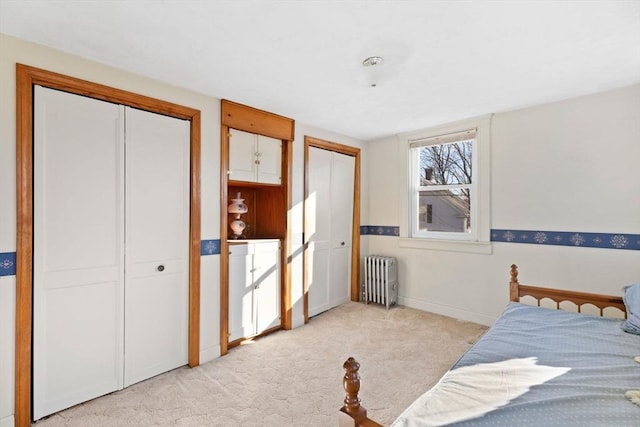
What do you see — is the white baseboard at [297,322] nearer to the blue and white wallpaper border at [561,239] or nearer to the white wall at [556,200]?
the blue and white wallpaper border at [561,239]

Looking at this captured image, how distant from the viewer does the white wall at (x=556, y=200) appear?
8.75ft

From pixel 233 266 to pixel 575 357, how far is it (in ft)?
8.18

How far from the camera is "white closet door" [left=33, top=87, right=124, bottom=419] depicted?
1.95 metres

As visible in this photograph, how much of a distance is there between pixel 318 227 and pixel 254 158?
3.96ft

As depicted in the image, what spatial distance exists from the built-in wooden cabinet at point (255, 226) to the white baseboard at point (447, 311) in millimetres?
1632

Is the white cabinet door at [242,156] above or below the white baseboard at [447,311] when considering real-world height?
above

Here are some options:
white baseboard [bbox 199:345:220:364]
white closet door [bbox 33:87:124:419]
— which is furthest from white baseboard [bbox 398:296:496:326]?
white closet door [bbox 33:87:124:419]

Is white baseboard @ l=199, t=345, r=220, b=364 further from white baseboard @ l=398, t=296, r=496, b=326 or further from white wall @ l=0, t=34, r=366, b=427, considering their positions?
white baseboard @ l=398, t=296, r=496, b=326

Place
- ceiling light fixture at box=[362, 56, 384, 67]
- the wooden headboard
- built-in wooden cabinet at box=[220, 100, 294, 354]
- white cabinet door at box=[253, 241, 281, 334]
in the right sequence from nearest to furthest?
1. ceiling light fixture at box=[362, 56, 384, 67]
2. the wooden headboard
3. built-in wooden cabinet at box=[220, 100, 294, 354]
4. white cabinet door at box=[253, 241, 281, 334]

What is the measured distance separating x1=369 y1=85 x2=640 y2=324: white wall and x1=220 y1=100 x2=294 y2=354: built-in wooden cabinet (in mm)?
1877

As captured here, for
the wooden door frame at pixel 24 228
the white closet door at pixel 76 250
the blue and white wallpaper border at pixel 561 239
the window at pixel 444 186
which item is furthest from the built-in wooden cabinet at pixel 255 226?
the window at pixel 444 186

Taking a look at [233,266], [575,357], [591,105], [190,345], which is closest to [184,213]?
[233,266]

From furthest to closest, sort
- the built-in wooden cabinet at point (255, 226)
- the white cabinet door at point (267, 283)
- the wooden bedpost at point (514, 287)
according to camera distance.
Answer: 1. the white cabinet door at point (267, 283)
2. the built-in wooden cabinet at point (255, 226)
3. the wooden bedpost at point (514, 287)

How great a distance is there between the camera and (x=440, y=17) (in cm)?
167
